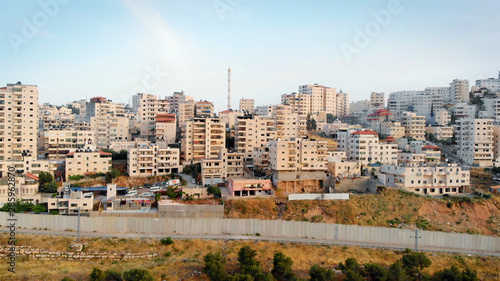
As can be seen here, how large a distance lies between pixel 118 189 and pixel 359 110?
6786cm

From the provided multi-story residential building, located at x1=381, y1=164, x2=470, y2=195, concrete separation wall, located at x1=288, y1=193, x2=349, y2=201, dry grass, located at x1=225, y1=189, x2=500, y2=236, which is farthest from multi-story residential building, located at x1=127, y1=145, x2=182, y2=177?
multi-story residential building, located at x1=381, y1=164, x2=470, y2=195

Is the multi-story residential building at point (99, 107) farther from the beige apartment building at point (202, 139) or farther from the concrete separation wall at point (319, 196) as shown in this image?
the concrete separation wall at point (319, 196)

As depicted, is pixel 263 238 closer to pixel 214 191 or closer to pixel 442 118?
pixel 214 191

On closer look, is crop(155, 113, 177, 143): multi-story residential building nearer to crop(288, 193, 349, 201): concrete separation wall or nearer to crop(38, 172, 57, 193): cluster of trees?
crop(38, 172, 57, 193): cluster of trees

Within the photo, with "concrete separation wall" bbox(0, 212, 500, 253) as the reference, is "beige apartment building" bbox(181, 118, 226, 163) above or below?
above

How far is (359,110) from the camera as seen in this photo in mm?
93438

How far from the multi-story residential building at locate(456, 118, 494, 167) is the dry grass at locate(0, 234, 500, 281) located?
2458 centimetres

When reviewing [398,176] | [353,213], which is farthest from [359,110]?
[353,213]

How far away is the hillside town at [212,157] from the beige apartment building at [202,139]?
0.38ft

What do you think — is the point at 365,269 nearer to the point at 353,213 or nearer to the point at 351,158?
the point at 353,213

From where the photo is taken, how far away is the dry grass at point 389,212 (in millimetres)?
34969

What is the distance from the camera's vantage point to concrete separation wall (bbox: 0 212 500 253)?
102 feet

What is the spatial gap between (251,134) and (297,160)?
9.36 metres

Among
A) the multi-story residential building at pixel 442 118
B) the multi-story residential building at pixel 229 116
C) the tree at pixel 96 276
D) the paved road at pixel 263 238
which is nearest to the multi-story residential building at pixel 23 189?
the paved road at pixel 263 238
